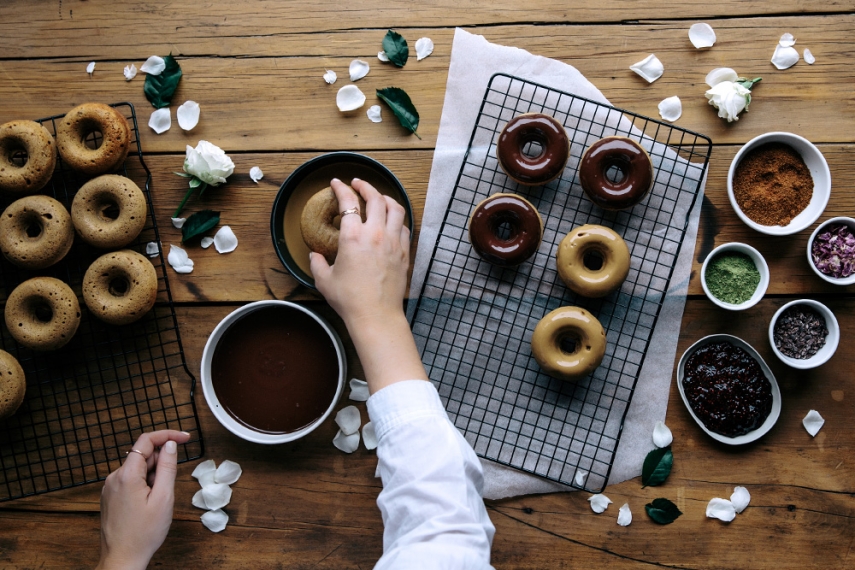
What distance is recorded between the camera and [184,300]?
2242 millimetres

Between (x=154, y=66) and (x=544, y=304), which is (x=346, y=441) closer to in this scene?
(x=544, y=304)

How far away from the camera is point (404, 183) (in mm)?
2240

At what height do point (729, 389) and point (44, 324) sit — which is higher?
point (729, 389)

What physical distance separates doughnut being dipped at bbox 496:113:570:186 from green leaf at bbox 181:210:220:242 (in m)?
1.08

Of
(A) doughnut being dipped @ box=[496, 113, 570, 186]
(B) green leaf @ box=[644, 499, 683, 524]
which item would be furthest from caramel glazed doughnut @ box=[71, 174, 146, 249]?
(B) green leaf @ box=[644, 499, 683, 524]

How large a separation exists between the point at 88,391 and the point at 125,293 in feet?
1.40

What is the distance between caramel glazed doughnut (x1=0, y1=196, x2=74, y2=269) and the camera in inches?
81.0

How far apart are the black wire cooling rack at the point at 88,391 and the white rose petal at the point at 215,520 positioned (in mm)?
222

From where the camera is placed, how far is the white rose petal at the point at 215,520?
2207 millimetres

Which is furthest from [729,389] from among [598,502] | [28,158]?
[28,158]

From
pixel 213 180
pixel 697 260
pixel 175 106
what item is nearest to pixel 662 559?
pixel 697 260

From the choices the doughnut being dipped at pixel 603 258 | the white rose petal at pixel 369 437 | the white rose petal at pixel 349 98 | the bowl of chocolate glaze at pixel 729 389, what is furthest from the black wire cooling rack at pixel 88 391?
the bowl of chocolate glaze at pixel 729 389

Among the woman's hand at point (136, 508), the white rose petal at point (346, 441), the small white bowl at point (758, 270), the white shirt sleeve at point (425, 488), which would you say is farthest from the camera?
the white rose petal at point (346, 441)

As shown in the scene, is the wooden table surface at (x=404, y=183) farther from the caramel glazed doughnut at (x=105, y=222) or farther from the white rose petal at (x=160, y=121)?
the caramel glazed doughnut at (x=105, y=222)
